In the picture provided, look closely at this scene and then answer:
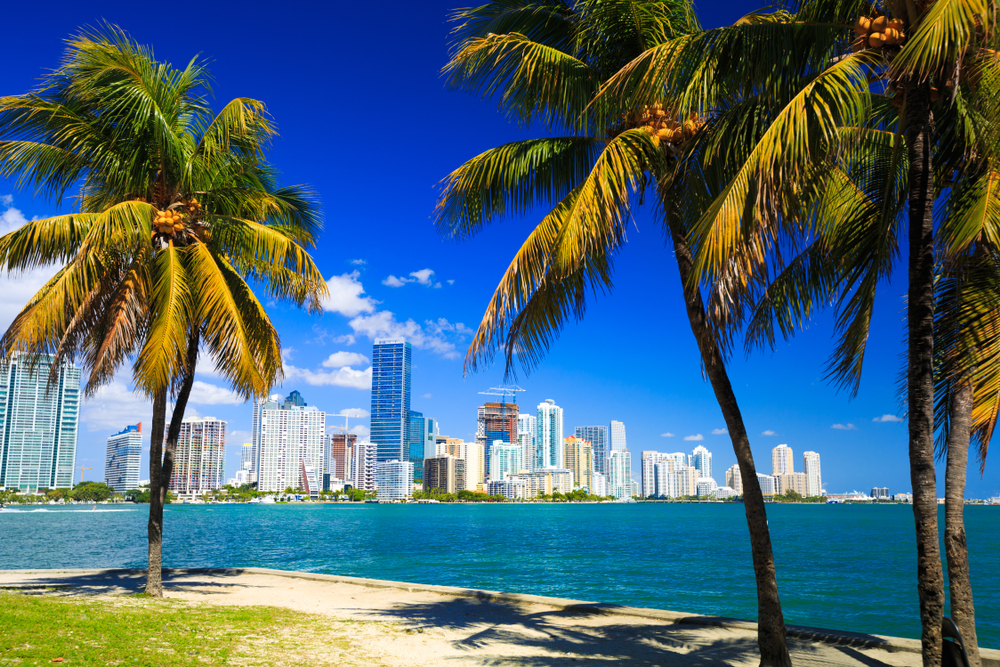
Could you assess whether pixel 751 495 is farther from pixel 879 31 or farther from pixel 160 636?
pixel 160 636

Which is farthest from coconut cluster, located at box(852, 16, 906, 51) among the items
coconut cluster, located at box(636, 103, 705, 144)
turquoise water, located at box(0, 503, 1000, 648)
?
turquoise water, located at box(0, 503, 1000, 648)

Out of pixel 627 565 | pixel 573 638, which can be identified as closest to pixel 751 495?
pixel 573 638

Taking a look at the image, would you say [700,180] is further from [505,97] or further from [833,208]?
[505,97]

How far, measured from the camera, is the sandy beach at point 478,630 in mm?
7289

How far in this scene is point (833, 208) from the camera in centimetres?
692

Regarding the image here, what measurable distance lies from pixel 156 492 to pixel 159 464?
509mm

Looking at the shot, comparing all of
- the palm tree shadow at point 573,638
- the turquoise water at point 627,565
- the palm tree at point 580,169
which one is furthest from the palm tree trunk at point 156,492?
the turquoise water at point 627,565

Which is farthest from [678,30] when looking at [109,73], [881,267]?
[109,73]

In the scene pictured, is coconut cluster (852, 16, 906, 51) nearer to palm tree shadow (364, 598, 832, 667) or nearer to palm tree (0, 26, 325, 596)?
palm tree shadow (364, 598, 832, 667)

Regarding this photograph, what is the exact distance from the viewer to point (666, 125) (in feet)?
22.7

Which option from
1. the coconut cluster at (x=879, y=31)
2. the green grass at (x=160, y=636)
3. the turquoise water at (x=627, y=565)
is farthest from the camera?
the turquoise water at (x=627, y=565)

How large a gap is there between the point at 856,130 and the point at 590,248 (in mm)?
2453

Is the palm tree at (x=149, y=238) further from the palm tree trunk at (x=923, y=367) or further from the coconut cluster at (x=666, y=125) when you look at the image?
the palm tree trunk at (x=923, y=367)

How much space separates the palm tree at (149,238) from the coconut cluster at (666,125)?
6103 mm
